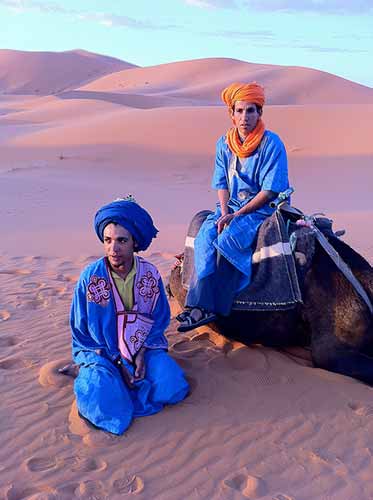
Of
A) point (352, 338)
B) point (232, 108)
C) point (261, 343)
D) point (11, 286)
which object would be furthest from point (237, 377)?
point (11, 286)

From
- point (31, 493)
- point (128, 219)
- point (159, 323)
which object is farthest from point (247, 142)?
point (31, 493)

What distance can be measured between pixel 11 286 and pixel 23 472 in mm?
3701

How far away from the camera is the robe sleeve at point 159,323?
454 centimetres

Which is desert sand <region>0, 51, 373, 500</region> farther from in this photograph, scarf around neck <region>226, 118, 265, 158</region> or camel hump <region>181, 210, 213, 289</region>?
scarf around neck <region>226, 118, 265, 158</region>

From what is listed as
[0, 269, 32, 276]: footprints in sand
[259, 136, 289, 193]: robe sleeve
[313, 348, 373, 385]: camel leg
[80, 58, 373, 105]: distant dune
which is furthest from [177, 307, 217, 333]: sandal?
[80, 58, 373, 105]: distant dune

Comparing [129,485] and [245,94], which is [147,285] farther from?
[245,94]

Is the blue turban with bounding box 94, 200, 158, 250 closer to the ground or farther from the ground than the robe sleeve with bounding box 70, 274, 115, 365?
farther from the ground

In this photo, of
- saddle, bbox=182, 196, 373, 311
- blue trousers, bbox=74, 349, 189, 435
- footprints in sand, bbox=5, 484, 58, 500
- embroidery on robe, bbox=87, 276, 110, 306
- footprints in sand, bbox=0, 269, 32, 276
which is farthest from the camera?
footprints in sand, bbox=0, 269, 32, 276

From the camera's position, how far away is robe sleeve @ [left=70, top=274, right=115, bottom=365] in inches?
172

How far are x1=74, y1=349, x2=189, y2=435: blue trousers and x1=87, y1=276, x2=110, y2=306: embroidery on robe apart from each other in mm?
391

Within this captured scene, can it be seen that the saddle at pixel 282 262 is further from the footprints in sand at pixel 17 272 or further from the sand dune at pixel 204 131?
the sand dune at pixel 204 131

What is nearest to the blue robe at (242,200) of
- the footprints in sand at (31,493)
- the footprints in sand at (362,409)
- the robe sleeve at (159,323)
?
the robe sleeve at (159,323)

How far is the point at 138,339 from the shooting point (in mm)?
4438

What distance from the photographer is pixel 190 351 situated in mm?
5145
